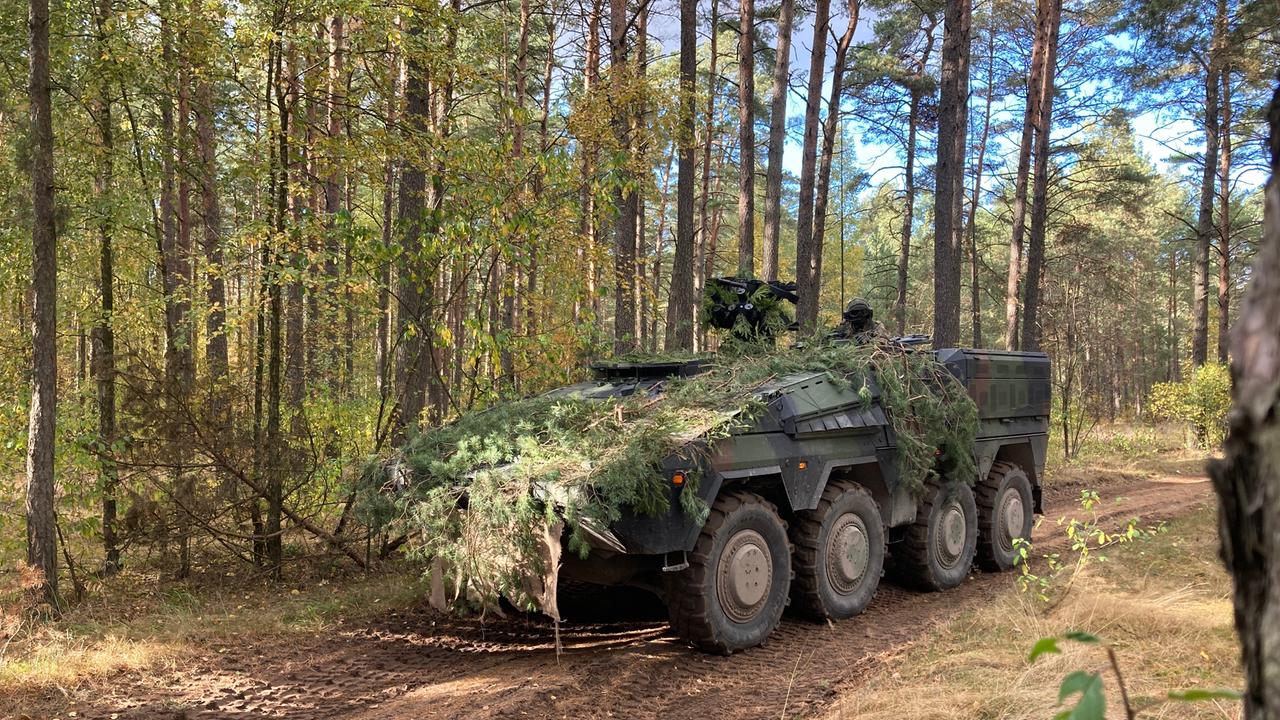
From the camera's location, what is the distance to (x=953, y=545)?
8062 mm

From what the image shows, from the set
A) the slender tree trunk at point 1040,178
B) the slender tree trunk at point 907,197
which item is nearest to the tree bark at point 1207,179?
the slender tree trunk at point 1040,178

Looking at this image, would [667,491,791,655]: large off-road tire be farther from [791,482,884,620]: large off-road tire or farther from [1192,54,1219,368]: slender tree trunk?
[1192,54,1219,368]: slender tree trunk

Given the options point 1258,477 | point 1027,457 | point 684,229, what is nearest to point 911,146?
point 684,229

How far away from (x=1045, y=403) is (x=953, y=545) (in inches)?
95.2

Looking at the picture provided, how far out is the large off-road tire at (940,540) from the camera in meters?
7.68

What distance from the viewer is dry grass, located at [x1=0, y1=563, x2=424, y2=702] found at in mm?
5359

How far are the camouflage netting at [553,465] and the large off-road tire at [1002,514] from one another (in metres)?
1.58

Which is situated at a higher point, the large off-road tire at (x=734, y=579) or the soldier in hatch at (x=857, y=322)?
the soldier in hatch at (x=857, y=322)

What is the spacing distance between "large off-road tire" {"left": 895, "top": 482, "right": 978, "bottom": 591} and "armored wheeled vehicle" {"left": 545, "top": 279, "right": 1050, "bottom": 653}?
0.05ft

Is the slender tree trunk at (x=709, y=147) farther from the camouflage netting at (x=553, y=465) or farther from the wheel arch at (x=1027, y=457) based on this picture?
the camouflage netting at (x=553, y=465)

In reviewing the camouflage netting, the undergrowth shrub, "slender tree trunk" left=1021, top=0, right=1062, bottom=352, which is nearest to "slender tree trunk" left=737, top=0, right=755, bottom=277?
"slender tree trunk" left=1021, top=0, right=1062, bottom=352

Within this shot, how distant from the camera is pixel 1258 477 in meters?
1.10

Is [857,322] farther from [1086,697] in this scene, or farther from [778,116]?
[778,116]

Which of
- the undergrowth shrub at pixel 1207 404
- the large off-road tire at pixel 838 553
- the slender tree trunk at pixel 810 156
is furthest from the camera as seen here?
the undergrowth shrub at pixel 1207 404
